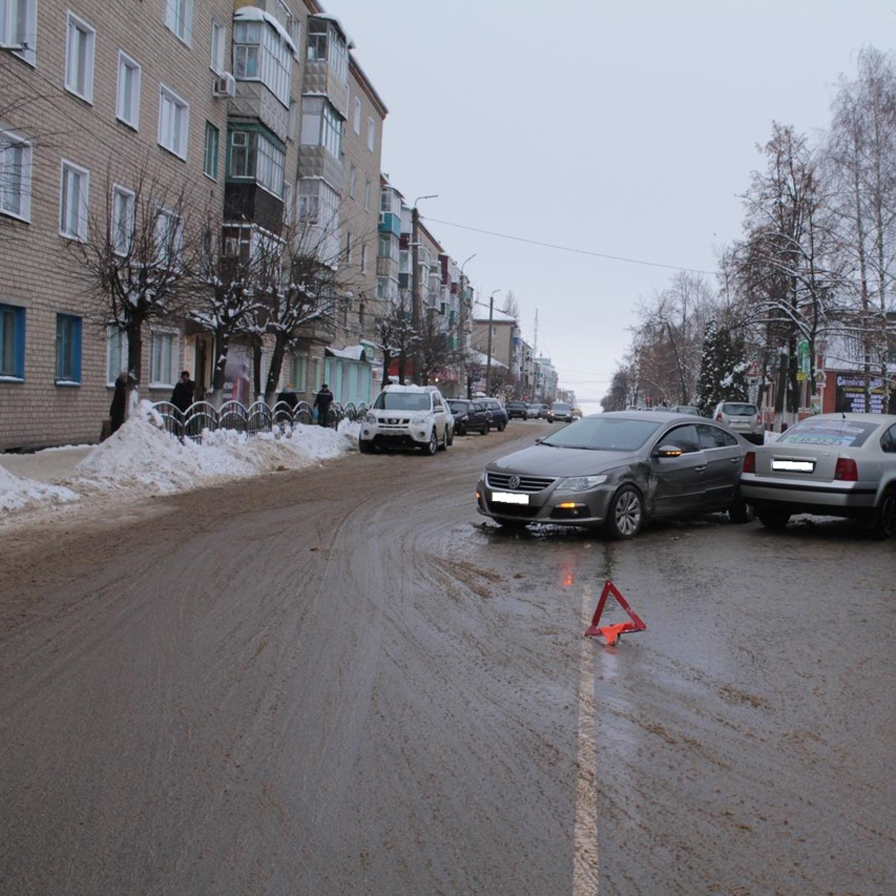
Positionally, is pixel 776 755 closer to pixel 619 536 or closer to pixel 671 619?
pixel 671 619

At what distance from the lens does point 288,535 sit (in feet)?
37.7

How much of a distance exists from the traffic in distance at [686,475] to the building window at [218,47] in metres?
21.4

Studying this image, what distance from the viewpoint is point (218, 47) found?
98.6 ft

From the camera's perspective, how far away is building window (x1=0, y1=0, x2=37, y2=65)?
19031mm

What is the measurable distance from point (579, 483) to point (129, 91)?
18.6 meters

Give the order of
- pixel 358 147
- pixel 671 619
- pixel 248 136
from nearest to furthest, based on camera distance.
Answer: pixel 671 619 → pixel 248 136 → pixel 358 147

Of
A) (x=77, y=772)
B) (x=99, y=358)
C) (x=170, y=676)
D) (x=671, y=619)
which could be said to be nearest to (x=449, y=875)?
(x=77, y=772)

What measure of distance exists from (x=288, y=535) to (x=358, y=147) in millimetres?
40606

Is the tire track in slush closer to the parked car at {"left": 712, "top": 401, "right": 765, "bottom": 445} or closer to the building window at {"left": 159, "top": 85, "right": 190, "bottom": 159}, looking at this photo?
the building window at {"left": 159, "top": 85, "right": 190, "bottom": 159}

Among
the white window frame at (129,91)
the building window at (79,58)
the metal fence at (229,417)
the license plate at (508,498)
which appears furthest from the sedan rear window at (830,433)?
the white window frame at (129,91)

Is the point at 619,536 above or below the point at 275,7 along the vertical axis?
below

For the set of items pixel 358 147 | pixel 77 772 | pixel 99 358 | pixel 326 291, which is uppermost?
pixel 358 147

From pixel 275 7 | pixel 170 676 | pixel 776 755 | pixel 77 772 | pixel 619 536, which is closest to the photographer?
pixel 77 772

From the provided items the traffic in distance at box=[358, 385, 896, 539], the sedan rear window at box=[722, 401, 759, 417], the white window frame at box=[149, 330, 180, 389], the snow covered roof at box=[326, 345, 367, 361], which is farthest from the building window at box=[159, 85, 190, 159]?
the sedan rear window at box=[722, 401, 759, 417]
